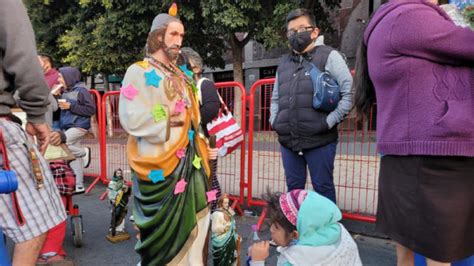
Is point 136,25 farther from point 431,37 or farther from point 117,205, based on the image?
point 431,37

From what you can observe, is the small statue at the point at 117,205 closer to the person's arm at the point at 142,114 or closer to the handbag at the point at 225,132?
the handbag at the point at 225,132

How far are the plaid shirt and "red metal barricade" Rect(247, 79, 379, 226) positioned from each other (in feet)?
6.54

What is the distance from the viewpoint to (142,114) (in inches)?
86.7

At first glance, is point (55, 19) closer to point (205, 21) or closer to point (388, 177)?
point (205, 21)

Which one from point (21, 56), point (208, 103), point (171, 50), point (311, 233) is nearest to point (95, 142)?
point (208, 103)

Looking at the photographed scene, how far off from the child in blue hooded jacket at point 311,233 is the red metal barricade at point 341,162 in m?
2.04

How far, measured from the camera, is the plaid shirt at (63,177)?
3.56 meters

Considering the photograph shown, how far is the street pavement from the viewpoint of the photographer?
3336 mm

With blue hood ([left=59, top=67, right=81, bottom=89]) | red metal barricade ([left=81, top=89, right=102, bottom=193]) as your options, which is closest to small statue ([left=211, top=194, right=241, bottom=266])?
blue hood ([left=59, top=67, right=81, bottom=89])

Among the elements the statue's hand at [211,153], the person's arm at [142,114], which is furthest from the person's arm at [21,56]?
the statue's hand at [211,153]

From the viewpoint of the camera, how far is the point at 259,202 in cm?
465

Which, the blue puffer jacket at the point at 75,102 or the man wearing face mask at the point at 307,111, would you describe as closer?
the man wearing face mask at the point at 307,111

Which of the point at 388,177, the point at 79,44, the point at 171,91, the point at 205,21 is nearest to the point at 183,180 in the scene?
the point at 171,91

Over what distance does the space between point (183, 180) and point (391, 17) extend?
1.40 m
